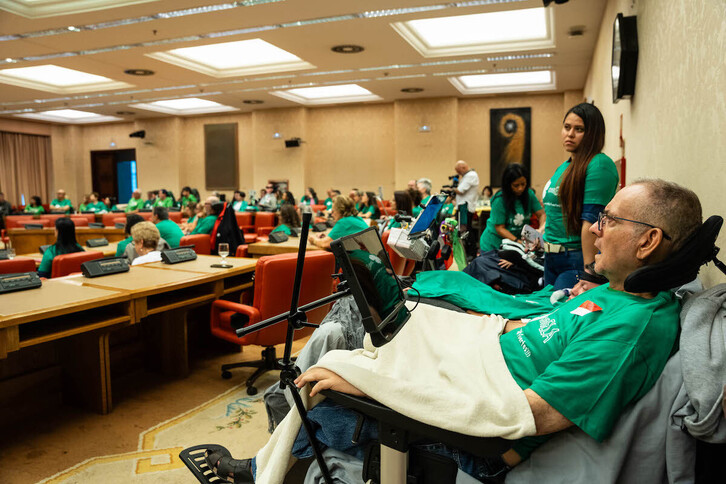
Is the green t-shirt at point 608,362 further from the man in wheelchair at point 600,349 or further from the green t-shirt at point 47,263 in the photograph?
the green t-shirt at point 47,263

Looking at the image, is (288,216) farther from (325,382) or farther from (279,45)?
(325,382)

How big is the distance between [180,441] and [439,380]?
67.7 inches

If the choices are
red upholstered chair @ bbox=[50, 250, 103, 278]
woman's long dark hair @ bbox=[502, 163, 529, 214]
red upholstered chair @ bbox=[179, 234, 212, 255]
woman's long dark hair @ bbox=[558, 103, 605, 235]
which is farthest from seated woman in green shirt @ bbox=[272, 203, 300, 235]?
woman's long dark hair @ bbox=[558, 103, 605, 235]

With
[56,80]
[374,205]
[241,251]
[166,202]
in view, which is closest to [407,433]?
[241,251]

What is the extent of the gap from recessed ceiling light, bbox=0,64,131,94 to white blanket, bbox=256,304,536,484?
1053 centimetres

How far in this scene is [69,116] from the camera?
1511cm

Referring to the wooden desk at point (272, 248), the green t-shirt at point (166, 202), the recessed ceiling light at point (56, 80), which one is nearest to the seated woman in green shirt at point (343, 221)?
the wooden desk at point (272, 248)

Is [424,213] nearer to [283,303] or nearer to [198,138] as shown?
[283,303]

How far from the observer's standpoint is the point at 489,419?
1115 millimetres

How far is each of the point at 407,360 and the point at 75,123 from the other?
58.1 feet

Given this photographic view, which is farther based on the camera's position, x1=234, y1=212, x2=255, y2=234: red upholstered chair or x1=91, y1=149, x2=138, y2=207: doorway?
x1=91, y1=149, x2=138, y2=207: doorway

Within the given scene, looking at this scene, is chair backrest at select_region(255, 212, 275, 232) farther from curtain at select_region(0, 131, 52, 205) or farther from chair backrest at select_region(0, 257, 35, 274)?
curtain at select_region(0, 131, 52, 205)

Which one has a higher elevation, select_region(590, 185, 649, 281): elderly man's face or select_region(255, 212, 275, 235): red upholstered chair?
select_region(590, 185, 649, 281): elderly man's face

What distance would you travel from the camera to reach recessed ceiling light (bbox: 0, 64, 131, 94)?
994 centimetres
